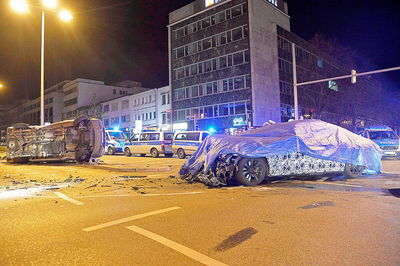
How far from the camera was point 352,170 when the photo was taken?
10375 millimetres

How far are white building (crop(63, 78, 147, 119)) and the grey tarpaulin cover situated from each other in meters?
70.9

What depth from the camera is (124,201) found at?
7.09 metres

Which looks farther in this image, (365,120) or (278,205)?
(365,120)

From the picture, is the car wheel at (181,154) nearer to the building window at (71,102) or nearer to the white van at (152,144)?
the white van at (152,144)

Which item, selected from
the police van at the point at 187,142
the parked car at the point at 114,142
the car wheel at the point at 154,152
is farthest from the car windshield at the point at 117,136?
→ the police van at the point at 187,142

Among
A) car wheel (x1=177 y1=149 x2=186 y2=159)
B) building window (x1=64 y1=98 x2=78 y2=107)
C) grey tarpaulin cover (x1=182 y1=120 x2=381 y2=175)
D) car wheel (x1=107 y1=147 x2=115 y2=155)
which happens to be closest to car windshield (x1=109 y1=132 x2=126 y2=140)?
car wheel (x1=107 y1=147 x2=115 y2=155)

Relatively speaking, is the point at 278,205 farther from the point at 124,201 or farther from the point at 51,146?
the point at 51,146

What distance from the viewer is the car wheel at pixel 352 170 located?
10.3 meters

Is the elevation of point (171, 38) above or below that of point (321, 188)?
above

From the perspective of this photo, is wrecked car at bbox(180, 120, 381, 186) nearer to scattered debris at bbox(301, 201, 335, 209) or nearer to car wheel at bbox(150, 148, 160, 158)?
scattered debris at bbox(301, 201, 335, 209)

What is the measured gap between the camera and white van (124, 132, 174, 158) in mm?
24562

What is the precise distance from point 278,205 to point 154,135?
1975cm

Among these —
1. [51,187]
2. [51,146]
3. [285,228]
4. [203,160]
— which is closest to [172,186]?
[203,160]

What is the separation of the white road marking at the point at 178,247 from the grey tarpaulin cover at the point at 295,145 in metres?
4.36
